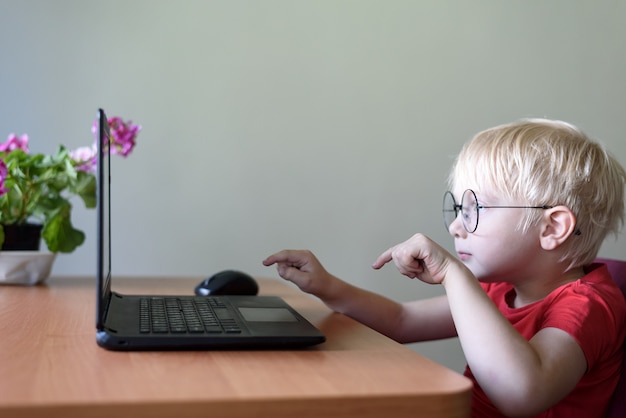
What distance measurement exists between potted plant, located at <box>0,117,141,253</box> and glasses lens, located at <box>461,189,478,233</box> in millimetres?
632

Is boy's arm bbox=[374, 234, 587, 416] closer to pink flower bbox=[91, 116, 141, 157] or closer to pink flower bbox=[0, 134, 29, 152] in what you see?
pink flower bbox=[91, 116, 141, 157]

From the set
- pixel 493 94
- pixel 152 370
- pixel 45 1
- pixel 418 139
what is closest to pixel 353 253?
pixel 418 139

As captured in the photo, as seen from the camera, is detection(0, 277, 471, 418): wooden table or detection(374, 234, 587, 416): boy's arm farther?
detection(374, 234, 587, 416): boy's arm

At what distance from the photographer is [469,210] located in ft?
3.44

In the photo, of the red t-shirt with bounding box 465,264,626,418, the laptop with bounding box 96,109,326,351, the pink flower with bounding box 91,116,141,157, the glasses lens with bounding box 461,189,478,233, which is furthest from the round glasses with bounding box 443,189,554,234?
the pink flower with bounding box 91,116,141,157

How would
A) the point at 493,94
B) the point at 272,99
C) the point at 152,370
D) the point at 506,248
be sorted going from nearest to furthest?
the point at 152,370 → the point at 506,248 → the point at 272,99 → the point at 493,94

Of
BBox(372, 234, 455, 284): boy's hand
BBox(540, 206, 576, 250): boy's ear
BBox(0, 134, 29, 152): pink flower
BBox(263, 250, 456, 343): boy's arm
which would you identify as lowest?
BBox(263, 250, 456, 343): boy's arm

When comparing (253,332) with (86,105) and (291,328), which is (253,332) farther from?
(86,105)

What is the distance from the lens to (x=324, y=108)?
1.70m

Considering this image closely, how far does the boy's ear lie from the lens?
99 cm

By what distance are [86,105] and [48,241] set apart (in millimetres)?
409

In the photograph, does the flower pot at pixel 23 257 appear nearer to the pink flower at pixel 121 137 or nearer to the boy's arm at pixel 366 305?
the pink flower at pixel 121 137

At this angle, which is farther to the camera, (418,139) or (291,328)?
(418,139)

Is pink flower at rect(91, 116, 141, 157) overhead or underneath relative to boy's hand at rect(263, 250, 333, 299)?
overhead
